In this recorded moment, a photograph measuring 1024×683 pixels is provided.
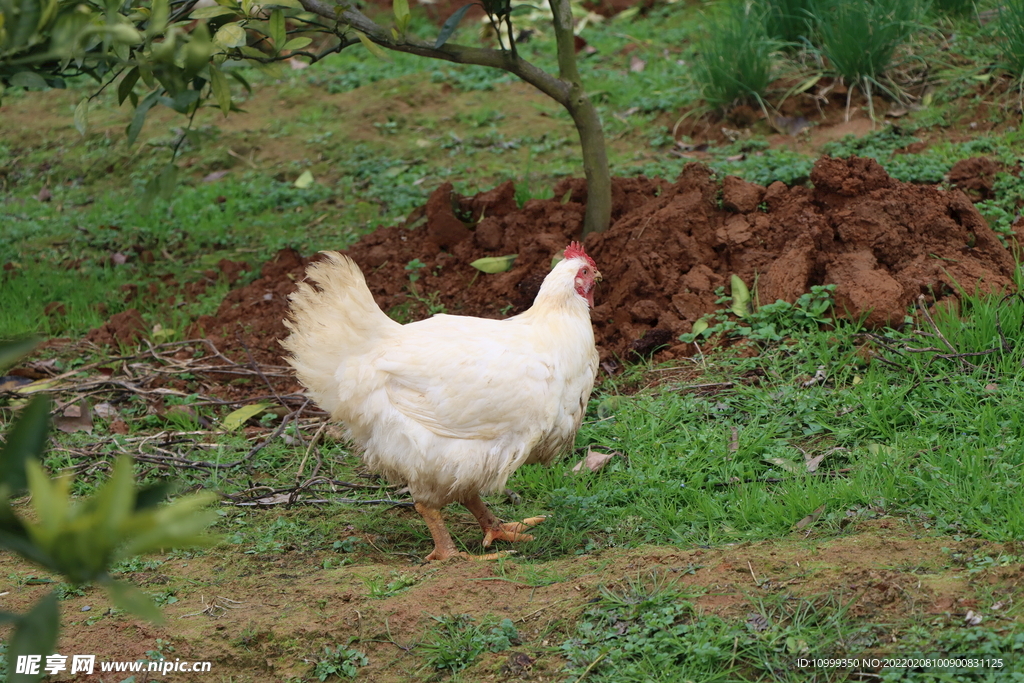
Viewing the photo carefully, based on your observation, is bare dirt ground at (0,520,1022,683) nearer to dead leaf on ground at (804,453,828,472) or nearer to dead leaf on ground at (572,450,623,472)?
dead leaf on ground at (804,453,828,472)

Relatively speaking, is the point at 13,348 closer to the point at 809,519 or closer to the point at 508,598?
the point at 508,598

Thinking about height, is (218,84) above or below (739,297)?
above

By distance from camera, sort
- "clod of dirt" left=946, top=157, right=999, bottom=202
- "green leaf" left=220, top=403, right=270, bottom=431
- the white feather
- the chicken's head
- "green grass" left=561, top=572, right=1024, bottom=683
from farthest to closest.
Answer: "clod of dirt" left=946, top=157, right=999, bottom=202 < "green leaf" left=220, top=403, right=270, bottom=431 < the chicken's head < the white feather < "green grass" left=561, top=572, right=1024, bottom=683

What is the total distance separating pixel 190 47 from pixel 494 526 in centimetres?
262

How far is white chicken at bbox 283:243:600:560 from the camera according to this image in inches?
141

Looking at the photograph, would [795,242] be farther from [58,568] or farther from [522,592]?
[58,568]

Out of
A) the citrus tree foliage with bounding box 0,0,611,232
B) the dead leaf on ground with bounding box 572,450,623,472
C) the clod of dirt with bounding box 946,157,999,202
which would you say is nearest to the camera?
the citrus tree foliage with bounding box 0,0,611,232

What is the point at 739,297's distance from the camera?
199 inches

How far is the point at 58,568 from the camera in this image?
1179 millimetres

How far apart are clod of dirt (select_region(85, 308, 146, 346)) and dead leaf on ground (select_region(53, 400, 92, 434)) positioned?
821mm

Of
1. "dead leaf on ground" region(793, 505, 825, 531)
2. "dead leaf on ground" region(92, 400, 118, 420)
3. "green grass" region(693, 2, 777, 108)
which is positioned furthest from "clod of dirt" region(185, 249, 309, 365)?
"green grass" region(693, 2, 777, 108)

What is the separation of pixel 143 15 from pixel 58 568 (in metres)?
2.24

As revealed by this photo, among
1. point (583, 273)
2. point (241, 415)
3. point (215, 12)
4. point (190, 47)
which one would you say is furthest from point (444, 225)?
point (190, 47)

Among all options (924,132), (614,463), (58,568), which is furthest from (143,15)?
(924,132)
